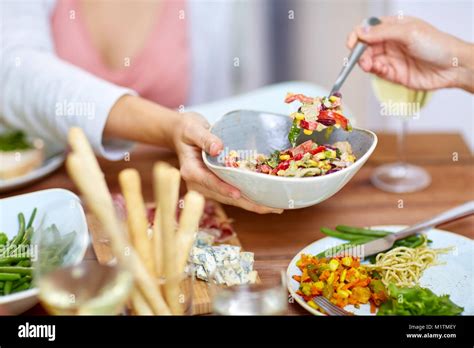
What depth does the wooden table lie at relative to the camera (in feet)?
3.09

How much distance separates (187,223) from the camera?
0.64 metres

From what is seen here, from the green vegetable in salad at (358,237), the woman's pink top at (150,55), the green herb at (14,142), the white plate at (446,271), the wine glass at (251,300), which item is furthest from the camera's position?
the woman's pink top at (150,55)

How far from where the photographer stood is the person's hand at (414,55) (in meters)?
1.10

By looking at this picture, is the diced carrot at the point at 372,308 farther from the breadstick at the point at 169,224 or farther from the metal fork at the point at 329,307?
the breadstick at the point at 169,224

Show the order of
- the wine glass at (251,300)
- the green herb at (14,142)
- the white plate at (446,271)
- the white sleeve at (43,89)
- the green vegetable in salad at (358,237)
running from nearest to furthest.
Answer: the wine glass at (251,300) < the white plate at (446,271) < the green vegetable in salad at (358,237) < the white sleeve at (43,89) < the green herb at (14,142)

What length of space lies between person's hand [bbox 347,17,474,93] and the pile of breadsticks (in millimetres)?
573

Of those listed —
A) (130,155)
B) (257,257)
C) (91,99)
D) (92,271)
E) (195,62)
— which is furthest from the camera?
(195,62)

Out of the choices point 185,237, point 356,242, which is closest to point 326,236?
point 356,242

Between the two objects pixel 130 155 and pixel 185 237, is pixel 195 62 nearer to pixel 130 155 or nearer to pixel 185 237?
pixel 130 155

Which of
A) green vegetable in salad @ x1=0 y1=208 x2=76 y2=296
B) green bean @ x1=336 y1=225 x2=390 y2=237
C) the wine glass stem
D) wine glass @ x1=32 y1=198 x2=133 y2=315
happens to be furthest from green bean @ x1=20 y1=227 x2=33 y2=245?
the wine glass stem

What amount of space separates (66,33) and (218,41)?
14.5 inches

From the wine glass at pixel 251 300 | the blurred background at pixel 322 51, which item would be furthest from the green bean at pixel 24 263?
the blurred background at pixel 322 51
